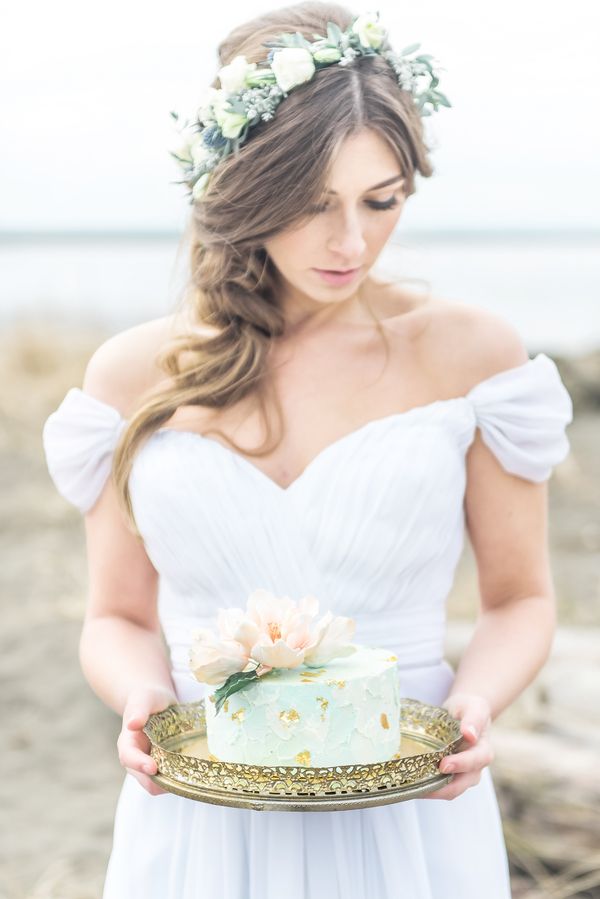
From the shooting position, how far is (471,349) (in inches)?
108

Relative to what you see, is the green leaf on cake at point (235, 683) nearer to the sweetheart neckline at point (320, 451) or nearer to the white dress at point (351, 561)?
the white dress at point (351, 561)

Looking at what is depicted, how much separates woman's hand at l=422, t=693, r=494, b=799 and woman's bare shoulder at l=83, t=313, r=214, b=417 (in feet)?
3.36

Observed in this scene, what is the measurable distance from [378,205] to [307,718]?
3.51 ft

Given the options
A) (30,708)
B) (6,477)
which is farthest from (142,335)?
(6,477)

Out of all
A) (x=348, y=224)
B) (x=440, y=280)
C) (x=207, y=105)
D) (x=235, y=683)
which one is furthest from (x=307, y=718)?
(x=440, y=280)

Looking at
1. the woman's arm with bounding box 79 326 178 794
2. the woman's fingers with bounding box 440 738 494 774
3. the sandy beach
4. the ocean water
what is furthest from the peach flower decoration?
the ocean water

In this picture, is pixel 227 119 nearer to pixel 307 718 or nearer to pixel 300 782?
pixel 307 718

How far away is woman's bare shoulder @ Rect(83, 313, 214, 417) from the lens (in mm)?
2811

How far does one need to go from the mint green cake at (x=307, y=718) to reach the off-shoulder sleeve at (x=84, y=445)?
85cm

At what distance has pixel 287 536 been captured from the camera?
8.48ft

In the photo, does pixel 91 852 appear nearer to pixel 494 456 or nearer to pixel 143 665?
pixel 143 665

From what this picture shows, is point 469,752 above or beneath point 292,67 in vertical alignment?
beneath

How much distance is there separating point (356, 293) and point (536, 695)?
243 centimetres

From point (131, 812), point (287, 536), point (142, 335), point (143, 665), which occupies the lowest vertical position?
point (131, 812)
